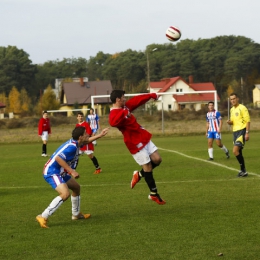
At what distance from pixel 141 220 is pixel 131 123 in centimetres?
192

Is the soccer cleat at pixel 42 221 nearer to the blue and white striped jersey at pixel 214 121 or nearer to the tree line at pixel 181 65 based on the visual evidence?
the blue and white striped jersey at pixel 214 121

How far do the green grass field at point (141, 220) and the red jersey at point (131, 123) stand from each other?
3.88 ft

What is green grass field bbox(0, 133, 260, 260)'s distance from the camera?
7566 mm

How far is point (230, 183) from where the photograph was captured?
13938 mm

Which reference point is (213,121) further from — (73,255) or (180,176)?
(73,255)

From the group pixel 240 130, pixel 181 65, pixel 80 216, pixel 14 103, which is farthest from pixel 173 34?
pixel 181 65

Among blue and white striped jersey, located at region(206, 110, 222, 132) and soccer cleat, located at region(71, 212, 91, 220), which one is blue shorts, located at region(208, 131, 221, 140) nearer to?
blue and white striped jersey, located at region(206, 110, 222, 132)

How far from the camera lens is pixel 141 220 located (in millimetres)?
9617

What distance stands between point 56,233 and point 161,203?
2581 millimetres

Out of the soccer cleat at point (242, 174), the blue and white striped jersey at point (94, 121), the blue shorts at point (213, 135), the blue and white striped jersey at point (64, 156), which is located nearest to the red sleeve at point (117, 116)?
the blue and white striped jersey at point (64, 156)

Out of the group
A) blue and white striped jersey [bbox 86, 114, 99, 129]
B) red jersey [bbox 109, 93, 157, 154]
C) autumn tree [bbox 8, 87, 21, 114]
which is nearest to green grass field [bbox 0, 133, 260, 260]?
red jersey [bbox 109, 93, 157, 154]

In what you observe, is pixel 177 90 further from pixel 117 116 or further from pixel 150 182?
pixel 117 116

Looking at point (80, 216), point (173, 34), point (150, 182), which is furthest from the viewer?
point (173, 34)

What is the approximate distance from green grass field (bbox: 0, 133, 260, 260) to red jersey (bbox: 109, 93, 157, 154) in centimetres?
118
